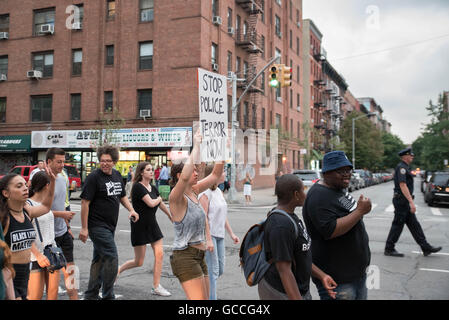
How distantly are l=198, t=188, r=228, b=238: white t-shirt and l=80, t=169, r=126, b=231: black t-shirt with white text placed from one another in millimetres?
1129

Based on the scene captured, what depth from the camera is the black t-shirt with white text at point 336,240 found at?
10.4 ft

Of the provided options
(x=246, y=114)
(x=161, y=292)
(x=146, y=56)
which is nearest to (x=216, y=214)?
(x=161, y=292)

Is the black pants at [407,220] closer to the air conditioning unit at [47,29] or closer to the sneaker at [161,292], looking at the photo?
the sneaker at [161,292]

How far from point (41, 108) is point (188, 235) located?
29898 millimetres

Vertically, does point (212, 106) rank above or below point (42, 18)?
below

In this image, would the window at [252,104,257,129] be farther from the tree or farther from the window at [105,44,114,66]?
the tree

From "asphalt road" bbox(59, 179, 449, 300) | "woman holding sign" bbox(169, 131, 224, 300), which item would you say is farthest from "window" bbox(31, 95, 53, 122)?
"woman holding sign" bbox(169, 131, 224, 300)

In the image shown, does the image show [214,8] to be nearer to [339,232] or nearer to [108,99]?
[108,99]

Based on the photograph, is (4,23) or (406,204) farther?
(4,23)

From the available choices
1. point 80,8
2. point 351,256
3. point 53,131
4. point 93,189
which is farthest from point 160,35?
point 351,256

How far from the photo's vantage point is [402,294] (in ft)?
18.1

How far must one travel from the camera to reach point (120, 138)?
27453 millimetres

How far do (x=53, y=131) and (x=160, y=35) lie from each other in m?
10.7

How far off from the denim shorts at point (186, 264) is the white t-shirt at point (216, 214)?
46.2 inches
